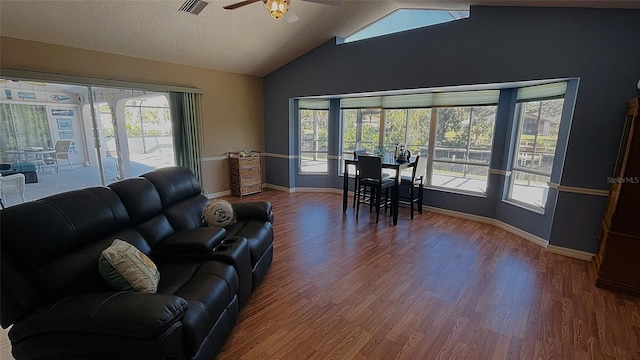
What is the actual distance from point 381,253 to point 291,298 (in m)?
1.33

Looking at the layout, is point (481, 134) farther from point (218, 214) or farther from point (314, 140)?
point (218, 214)

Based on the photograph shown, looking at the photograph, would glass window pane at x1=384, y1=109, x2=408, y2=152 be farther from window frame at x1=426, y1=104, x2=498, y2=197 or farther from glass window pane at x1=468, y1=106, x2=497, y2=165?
glass window pane at x1=468, y1=106, x2=497, y2=165

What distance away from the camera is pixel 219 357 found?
1.83 meters

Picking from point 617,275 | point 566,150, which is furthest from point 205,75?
point 617,275

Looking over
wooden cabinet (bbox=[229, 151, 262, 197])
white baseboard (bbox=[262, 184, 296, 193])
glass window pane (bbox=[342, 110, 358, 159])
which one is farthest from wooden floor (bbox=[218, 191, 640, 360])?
glass window pane (bbox=[342, 110, 358, 159])

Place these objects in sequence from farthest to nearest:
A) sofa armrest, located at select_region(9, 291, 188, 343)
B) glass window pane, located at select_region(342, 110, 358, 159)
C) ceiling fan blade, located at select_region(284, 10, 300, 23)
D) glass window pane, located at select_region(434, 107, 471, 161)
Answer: glass window pane, located at select_region(342, 110, 358, 159), glass window pane, located at select_region(434, 107, 471, 161), ceiling fan blade, located at select_region(284, 10, 300, 23), sofa armrest, located at select_region(9, 291, 188, 343)

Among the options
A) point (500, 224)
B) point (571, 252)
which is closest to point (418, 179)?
point (500, 224)

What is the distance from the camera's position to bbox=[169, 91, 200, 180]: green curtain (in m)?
4.89

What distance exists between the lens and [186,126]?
5.01m

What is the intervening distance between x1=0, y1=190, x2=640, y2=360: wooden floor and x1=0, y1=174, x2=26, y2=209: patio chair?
8.26 ft

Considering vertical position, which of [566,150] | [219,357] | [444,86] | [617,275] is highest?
[444,86]

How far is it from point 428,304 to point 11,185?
16.7ft

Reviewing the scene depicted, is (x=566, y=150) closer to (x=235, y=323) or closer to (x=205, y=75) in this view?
(x=235, y=323)

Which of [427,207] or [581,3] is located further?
[427,207]
